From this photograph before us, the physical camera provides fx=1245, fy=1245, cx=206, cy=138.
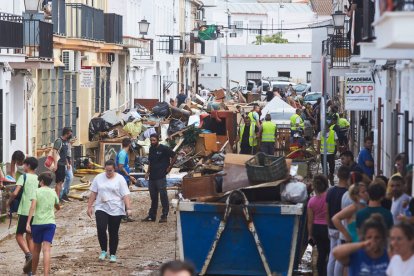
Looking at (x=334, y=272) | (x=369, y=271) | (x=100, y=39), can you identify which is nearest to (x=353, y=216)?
(x=334, y=272)

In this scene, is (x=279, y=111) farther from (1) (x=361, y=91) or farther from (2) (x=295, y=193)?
(2) (x=295, y=193)

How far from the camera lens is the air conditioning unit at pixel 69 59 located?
35719 millimetres

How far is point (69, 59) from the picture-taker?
118 ft

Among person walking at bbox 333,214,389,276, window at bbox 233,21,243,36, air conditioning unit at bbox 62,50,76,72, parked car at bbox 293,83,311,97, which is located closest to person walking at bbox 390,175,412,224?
person walking at bbox 333,214,389,276

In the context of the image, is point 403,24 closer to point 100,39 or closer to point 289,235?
point 289,235

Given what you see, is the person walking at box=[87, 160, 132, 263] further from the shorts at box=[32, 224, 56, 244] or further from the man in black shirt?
the man in black shirt

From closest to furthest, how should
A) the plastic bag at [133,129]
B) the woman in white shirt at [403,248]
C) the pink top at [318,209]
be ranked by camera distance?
the woman in white shirt at [403,248] < the pink top at [318,209] < the plastic bag at [133,129]

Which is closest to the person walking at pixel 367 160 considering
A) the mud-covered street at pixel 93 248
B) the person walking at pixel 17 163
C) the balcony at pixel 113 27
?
the mud-covered street at pixel 93 248

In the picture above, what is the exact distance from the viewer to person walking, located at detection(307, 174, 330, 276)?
15.5 meters

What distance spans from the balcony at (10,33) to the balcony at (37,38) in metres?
0.70

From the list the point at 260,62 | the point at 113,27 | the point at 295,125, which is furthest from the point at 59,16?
the point at 260,62

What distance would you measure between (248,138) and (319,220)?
17221 millimetres

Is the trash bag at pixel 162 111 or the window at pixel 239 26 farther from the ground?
the window at pixel 239 26

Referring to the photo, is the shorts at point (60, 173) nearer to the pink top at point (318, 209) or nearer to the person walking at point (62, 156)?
the person walking at point (62, 156)
